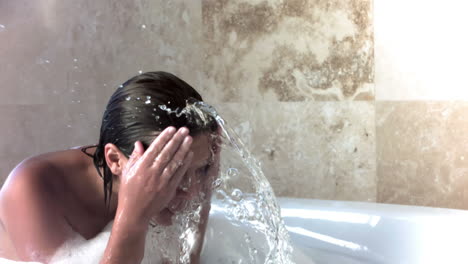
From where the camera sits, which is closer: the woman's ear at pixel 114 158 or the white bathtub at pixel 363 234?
the woman's ear at pixel 114 158

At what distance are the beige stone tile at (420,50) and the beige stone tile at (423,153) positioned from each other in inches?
1.6

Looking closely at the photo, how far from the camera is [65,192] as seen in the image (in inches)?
39.4

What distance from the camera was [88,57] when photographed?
5.83 feet

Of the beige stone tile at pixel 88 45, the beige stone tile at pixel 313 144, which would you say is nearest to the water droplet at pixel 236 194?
the beige stone tile at pixel 313 144

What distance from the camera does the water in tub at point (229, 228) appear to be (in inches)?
39.5

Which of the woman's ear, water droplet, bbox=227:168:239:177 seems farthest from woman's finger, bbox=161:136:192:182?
water droplet, bbox=227:168:239:177

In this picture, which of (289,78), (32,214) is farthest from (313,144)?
(32,214)

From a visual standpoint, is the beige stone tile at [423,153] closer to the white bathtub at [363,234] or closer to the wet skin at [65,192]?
the white bathtub at [363,234]

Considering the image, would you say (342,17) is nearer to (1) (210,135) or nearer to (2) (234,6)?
(2) (234,6)

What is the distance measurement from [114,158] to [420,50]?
3.06 feet

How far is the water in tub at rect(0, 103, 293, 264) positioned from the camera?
1004mm

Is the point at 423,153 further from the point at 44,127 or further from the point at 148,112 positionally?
the point at 44,127

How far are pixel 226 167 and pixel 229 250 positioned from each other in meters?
0.22

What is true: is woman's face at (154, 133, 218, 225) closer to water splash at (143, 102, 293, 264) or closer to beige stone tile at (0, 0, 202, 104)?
water splash at (143, 102, 293, 264)
